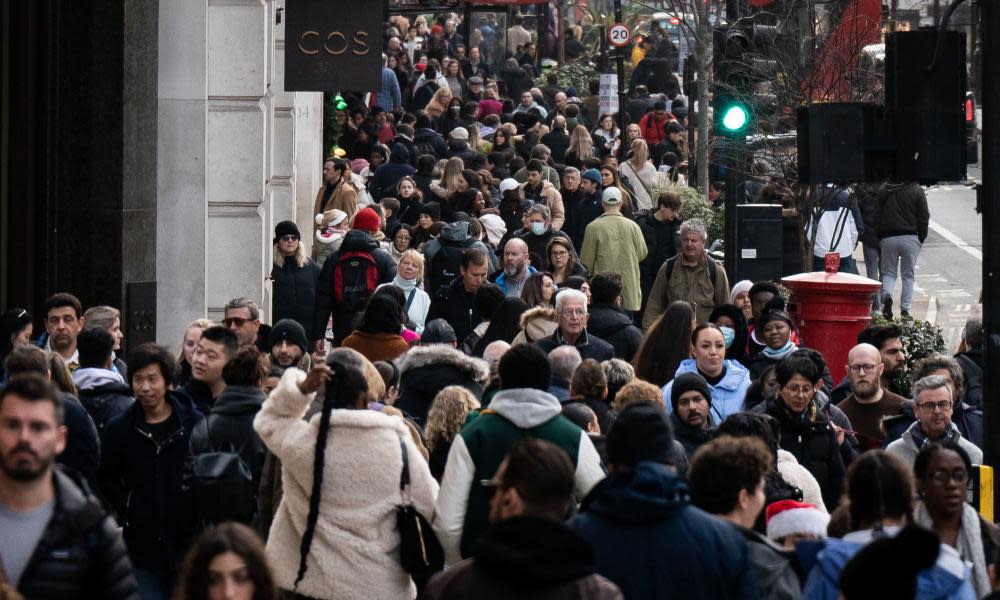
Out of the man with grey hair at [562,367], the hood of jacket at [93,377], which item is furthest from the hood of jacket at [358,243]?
the hood of jacket at [93,377]

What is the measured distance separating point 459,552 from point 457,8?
85.0 ft

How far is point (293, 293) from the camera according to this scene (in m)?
16.3

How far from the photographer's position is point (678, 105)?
35375mm

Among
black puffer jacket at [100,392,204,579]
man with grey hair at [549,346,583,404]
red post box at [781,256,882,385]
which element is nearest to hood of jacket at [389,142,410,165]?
red post box at [781,256,882,385]

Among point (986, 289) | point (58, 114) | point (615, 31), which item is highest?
point (615, 31)

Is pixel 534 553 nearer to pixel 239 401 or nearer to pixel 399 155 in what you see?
pixel 239 401

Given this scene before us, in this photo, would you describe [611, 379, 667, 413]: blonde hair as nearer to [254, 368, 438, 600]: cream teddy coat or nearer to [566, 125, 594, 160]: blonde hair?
[254, 368, 438, 600]: cream teddy coat

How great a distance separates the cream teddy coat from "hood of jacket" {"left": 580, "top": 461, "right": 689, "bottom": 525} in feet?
5.55

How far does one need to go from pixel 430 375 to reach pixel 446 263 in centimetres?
661

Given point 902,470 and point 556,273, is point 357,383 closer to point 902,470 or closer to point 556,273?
point 902,470

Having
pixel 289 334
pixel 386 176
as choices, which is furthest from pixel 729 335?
pixel 386 176

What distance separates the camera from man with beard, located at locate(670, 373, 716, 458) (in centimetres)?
914

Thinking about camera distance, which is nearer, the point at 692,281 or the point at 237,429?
the point at 237,429

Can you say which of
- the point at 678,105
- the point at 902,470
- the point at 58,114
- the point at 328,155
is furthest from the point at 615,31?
the point at 902,470
